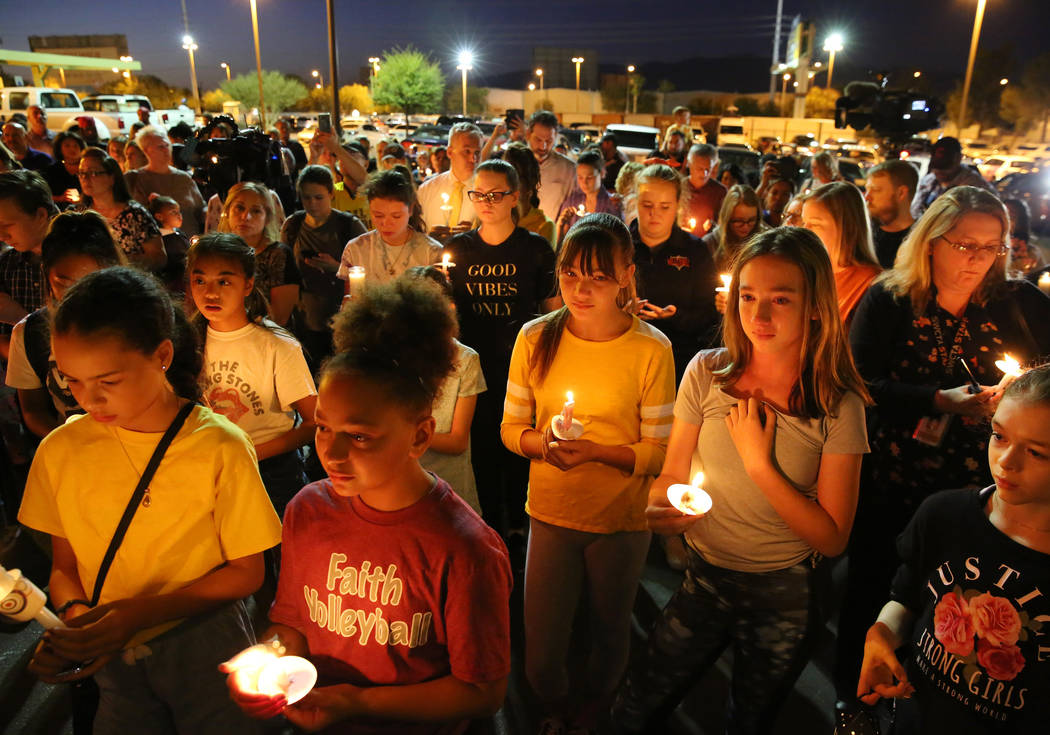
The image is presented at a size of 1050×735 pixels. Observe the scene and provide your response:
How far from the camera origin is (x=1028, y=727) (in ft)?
5.28

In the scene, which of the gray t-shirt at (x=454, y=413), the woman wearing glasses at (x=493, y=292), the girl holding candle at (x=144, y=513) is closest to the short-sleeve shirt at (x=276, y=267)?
the woman wearing glasses at (x=493, y=292)

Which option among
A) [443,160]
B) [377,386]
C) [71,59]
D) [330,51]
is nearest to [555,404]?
[377,386]

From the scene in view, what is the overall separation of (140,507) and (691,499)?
1.55 metres

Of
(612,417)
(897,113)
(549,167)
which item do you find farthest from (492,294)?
(897,113)

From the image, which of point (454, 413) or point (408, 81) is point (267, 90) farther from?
point (454, 413)

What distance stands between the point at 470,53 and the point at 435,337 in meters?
47.3

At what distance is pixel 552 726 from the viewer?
2.58 m

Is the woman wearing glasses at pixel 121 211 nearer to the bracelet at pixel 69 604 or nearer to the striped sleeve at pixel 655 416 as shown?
the bracelet at pixel 69 604

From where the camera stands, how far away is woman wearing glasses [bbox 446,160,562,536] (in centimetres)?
377

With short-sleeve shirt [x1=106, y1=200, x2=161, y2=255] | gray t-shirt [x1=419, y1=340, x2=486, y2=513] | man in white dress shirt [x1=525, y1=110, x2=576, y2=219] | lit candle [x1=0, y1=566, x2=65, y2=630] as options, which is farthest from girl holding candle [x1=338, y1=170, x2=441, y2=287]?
lit candle [x1=0, y1=566, x2=65, y2=630]

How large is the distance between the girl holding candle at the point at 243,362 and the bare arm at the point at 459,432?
1.94 ft

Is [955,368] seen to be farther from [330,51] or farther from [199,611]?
[330,51]

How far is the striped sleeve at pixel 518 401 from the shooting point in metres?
2.65

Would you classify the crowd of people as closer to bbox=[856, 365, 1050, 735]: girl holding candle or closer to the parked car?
bbox=[856, 365, 1050, 735]: girl holding candle
